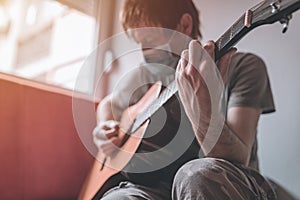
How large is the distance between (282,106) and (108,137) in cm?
55

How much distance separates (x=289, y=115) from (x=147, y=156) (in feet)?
1.60

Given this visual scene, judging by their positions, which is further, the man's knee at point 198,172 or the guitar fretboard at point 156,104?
the guitar fretboard at point 156,104

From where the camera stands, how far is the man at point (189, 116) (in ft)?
2.31

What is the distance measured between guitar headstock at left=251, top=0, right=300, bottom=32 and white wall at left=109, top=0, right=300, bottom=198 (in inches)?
22.6

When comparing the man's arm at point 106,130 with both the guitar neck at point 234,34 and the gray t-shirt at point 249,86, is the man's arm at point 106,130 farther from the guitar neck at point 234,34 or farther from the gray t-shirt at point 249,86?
the guitar neck at point 234,34

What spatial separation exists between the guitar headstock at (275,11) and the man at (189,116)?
0.16m

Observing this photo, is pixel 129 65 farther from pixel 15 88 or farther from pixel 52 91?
pixel 15 88

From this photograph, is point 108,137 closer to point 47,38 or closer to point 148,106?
point 148,106

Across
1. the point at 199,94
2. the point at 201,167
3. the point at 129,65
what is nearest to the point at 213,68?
the point at 199,94

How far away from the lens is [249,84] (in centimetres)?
105

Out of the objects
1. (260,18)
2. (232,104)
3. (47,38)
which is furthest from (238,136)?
(47,38)

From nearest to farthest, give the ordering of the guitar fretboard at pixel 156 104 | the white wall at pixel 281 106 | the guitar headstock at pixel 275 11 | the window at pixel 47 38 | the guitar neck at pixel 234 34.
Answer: the guitar headstock at pixel 275 11 < the guitar neck at pixel 234 34 < the guitar fretboard at pixel 156 104 < the white wall at pixel 281 106 < the window at pixel 47 38

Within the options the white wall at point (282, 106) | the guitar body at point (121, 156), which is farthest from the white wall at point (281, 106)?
A: the guitar body at point (121, 156)

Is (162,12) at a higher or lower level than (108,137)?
higher
